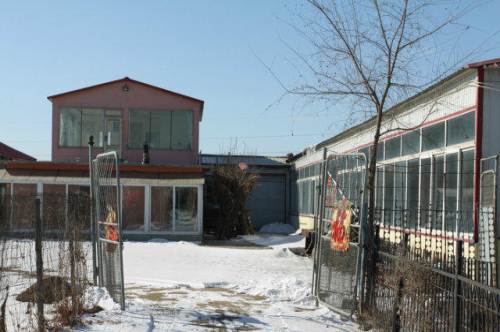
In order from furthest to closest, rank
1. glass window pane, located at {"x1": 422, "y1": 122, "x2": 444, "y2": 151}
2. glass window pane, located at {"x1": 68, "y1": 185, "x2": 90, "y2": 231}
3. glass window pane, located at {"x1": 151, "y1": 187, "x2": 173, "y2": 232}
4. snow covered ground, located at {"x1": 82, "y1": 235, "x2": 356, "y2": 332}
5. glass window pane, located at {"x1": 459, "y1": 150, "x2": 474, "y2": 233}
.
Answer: glass window pane, located at {"x1": 151, "y1": 187, "x2": 173, "y2": 232} < glass window pane, located at {"x1": 422, "y1": 122, "x2": 444, "y2": 151} < glass window pane, located at {"x1": 459, "y1": 150, "x2": 474, "y2": 233} < glass window pane, located at {"x1": 68, "y1": 185, "x2": 90, "y2": 231} < snow covered ground, located at {"x1": 82, "y1": 235, "x2": 356, "y2": 332}

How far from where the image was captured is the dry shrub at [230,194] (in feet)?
89.9

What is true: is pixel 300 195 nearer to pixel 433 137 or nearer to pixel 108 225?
pixel 433 137

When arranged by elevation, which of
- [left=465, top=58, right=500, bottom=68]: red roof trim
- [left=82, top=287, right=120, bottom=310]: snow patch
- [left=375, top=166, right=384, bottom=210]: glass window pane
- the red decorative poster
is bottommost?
[left=82, top=287, right=120, bottom=310]: snow patch

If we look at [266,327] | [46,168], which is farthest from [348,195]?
[46,168]

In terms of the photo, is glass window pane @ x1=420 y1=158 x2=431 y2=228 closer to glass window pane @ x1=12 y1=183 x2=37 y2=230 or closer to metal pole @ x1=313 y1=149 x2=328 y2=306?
metal pole @ x1=313 y1=149 x2=328 y2=306

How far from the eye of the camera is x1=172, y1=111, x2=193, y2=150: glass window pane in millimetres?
29125

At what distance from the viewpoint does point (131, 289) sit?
11.8m

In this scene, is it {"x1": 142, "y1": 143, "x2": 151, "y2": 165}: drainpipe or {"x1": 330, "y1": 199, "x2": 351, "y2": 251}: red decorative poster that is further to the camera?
{"x1": 142, "y1": 143, "x2": 151, "y2": 165}: drainpipe

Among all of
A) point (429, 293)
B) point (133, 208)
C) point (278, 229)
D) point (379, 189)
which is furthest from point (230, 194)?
point (429, 293)

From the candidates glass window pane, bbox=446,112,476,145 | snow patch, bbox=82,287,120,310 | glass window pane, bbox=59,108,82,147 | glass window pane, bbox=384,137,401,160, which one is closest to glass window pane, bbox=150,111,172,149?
glass window pane, bbox=59,108,82,147

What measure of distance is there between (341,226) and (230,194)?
59.3 feet

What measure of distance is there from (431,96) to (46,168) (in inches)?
659

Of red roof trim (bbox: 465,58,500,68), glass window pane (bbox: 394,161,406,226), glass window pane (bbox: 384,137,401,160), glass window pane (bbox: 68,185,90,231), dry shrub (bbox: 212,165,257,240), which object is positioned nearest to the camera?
glass window pane (bbox: 68,185,90,231)

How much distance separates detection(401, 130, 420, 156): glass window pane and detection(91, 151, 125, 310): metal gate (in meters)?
8.52
